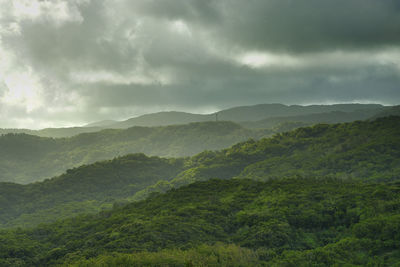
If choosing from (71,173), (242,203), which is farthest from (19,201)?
(242,203)

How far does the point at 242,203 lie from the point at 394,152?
184 ft

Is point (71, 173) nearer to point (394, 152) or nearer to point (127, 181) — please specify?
point (127, 181)

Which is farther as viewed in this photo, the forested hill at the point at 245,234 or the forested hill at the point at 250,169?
the forested hill at the point at 250,169

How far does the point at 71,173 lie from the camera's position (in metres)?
176

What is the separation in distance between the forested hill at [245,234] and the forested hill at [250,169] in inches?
1524

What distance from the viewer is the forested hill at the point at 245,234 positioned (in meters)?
33.4

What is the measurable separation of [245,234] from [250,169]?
322 feet

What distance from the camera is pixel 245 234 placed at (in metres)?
45.0

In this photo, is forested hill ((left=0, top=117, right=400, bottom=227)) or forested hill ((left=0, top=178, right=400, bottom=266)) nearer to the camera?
forested hill ((left=0, top=178, right=400, bottom=266))

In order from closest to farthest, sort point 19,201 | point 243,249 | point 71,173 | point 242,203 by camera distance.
Result: point 243,249, point 242,203, point 19,201, point 71,173

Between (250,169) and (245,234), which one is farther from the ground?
(245,234)

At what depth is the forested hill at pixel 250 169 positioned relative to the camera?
102m

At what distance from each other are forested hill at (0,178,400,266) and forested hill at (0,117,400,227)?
38.7 metres

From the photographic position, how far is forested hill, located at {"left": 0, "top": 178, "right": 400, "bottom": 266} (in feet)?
110
